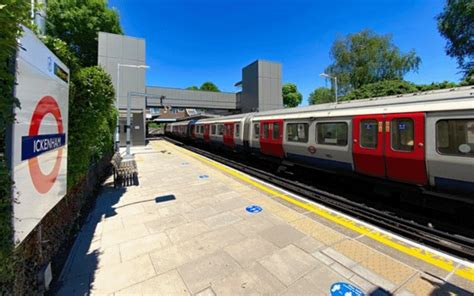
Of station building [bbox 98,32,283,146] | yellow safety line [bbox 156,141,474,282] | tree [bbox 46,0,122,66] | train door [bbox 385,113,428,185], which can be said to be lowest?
yellow safety line [bbox 156,141,474,282]

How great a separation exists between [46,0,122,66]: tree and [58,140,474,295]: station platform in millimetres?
20180

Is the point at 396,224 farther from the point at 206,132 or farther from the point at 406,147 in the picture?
the point at 206,132

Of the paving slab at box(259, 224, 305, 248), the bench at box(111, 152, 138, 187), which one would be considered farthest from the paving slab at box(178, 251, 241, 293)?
the bench at box(111, 152, 138, 187)

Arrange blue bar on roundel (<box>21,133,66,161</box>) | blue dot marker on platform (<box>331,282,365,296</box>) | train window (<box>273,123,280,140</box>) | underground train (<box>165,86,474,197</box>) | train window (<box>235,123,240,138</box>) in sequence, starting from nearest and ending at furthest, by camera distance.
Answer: blue bar on roundel (<box>21,133,66,161</box>), blue dot marker on platform (<box>331,282,365,296</box>), underground train (<box>165,86,474,197</box>), train window (<box>273,123,280,140</box>), train window (<box>235,123,240,138</box>)

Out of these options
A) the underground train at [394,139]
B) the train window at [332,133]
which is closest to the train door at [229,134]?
the underground train at [394,139]

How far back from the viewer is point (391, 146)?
483cm

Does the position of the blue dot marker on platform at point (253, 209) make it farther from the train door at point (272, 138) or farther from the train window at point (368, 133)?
the train door at point (272, 138)

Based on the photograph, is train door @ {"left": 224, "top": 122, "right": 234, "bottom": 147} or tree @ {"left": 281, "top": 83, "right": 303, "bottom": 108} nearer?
train door @ {"left": 224, "top": 122, "right": 234, "bottom": 147}

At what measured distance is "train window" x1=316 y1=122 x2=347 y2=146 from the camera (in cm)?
589

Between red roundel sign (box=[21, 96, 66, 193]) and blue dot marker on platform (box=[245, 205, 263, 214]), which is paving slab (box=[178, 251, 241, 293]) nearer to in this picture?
blue dot marker on platform (box=[245, 205, 263, 214])

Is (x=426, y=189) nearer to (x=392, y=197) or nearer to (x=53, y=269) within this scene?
(x=392, y=197)

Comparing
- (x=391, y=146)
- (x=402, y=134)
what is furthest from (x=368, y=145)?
(x=402, y=134)

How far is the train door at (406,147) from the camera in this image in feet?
14.2

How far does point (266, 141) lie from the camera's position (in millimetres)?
9273
